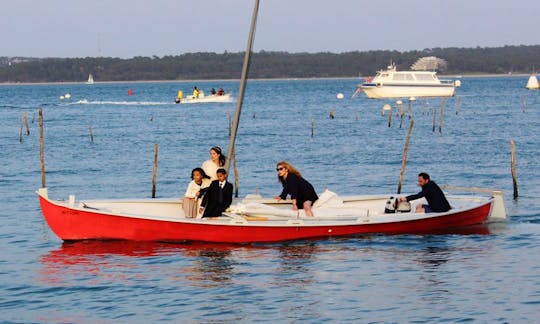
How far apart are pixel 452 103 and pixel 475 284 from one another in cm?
9256

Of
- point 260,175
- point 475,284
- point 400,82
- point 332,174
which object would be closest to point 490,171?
point 332,174

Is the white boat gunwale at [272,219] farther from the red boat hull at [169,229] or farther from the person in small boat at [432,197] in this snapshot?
the person in small boat at [432,197]

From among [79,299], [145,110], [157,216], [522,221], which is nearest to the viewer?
[79,299]

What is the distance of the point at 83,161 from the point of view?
4906 centimetres

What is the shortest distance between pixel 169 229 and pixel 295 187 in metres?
2.95

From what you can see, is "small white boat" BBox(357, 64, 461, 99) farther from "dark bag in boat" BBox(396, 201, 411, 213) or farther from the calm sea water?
"dark bag in boat" BBox(396, 201, 411, 213)

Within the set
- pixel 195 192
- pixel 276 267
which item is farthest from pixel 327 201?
pixel 276 267

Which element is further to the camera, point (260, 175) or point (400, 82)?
point (400, 82)

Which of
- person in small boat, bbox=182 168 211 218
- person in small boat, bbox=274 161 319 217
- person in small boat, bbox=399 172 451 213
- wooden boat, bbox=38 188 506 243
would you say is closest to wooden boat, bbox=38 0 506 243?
wooden boat, bbox=38 188 506 243

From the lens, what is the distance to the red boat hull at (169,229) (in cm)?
2320

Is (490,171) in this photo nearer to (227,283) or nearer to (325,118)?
(227,283)

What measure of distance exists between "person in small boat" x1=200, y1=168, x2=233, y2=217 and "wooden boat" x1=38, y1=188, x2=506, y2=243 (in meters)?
0.19

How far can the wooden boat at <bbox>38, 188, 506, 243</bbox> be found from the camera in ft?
76.2

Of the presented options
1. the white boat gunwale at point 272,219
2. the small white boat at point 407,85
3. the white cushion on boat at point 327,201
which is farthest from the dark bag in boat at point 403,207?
the small white boat at point 407,85
